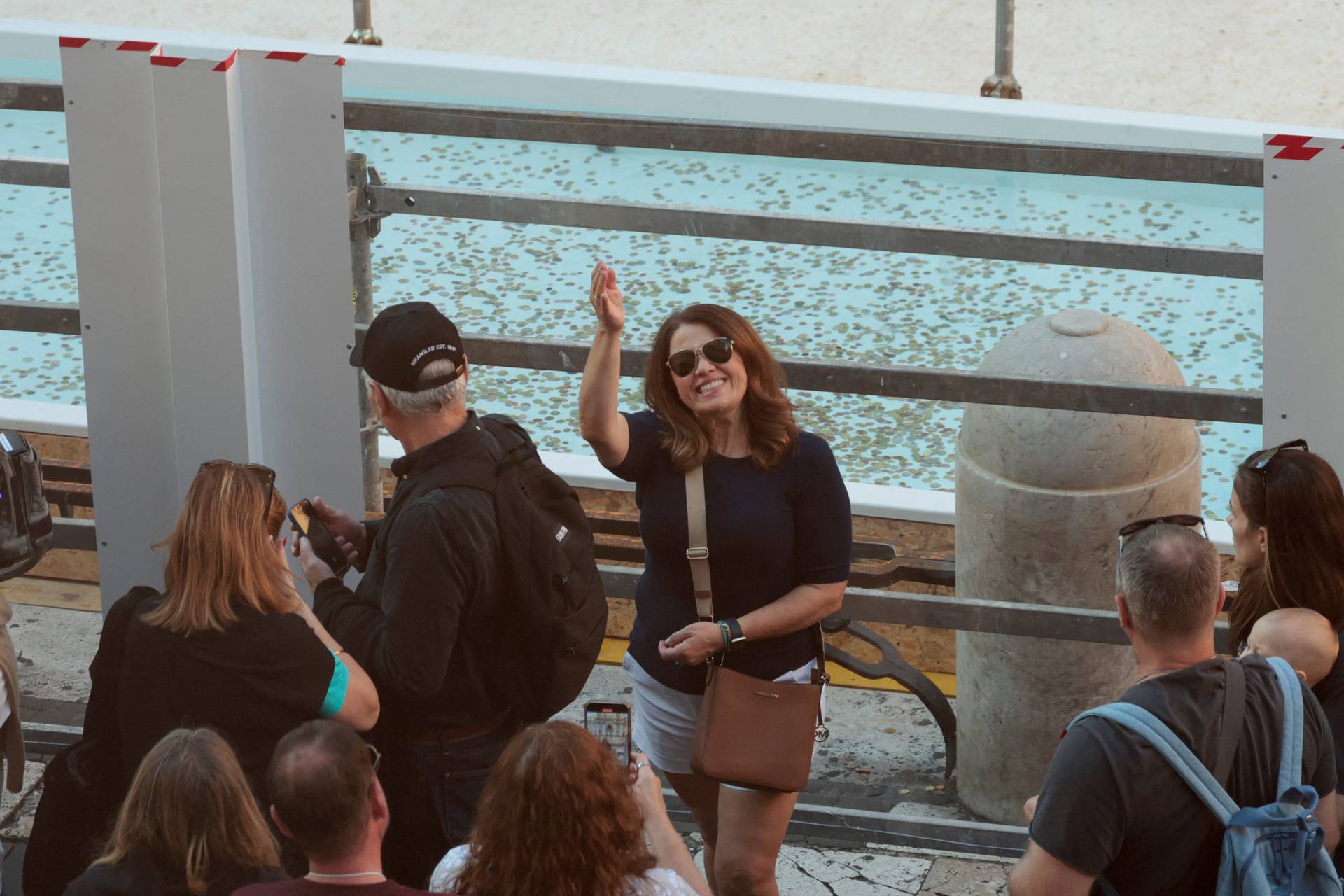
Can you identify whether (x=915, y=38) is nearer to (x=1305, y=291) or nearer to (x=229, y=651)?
(x=1305, y=291)

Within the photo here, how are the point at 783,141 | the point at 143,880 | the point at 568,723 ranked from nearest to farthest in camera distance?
the point at 568,723
the point at 143,880
the point at 783,141

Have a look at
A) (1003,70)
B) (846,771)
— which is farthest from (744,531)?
(1003,70)

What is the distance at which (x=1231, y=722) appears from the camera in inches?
89.8

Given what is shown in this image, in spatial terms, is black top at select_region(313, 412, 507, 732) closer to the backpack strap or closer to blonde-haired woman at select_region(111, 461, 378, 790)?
A: blonde-haired woman at select_region(111, 461, 378, 790)

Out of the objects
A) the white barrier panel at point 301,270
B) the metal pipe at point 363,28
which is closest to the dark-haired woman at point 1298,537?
the white barrier panel at point 301,270

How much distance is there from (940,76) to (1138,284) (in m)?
3.33

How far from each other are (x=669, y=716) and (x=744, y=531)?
1.54ft

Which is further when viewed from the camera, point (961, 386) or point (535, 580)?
point (961, 386)

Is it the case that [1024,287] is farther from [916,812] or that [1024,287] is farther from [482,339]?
[482,339]

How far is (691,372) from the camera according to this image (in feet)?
10.2

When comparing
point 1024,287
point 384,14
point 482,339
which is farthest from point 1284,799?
point 384,14

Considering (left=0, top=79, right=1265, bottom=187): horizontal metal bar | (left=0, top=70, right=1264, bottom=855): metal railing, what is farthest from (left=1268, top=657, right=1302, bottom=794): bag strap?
(left=0, top=79, right=1265, bottom=187): horizontal metal bar

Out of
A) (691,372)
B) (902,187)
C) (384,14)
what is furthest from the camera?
(384,14)

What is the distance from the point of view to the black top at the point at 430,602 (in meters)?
2.78
